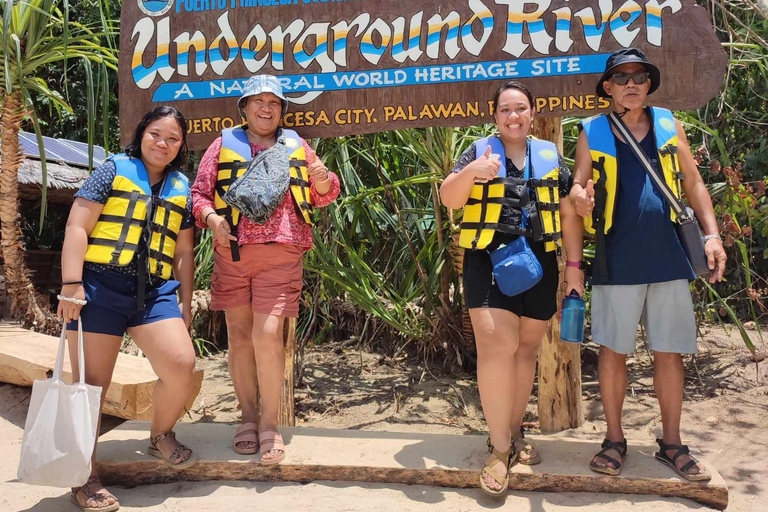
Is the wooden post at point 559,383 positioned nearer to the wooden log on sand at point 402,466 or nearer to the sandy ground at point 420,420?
the sandy ground at point 420,420

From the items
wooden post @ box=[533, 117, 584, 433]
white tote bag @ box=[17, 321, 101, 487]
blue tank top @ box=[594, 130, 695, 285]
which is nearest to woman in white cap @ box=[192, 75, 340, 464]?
white tote bag @ box=[17, 321, 101, 487]

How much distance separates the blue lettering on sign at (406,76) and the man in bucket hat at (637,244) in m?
0.62

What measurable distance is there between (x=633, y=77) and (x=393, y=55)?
131cm

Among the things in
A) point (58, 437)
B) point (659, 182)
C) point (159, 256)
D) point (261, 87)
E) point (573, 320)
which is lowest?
point (58, 437)

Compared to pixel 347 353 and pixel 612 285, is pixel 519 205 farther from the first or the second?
pixel 347 353

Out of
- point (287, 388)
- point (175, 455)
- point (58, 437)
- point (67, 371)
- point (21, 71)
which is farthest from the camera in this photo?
point (21, 71)

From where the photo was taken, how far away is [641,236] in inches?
108

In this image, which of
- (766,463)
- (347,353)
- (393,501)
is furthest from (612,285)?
(347,353)

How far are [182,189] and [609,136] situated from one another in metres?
1.88

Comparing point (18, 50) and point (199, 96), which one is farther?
point (18, 50)

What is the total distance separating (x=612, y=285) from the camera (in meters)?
2.80

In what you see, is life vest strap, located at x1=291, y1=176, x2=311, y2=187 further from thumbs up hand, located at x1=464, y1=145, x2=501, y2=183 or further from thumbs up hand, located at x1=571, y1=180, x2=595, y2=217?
thumbs up hand, located at x1=571, y1=180, x2=595, y2=217

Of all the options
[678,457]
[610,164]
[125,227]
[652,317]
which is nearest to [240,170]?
[125,227]

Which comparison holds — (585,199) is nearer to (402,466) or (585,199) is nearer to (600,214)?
(600,214)
